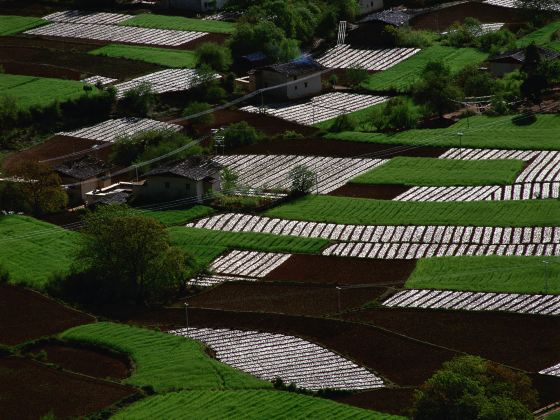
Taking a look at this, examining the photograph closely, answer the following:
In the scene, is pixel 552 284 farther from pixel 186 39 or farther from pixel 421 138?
pixel 186 39

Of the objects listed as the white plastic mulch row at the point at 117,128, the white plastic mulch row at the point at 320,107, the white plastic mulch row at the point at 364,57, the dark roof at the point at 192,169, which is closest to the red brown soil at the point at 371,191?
the dark roof at the point at 192,169

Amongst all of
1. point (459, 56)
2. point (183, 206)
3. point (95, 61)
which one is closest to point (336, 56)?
point (459, 56)

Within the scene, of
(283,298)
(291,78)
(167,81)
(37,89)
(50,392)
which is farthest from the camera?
(167,81)

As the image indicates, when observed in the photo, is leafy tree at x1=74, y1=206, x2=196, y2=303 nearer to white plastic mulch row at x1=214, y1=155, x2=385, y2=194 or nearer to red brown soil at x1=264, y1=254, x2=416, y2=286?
red brown soil at x1=264, y1=254, x2=416, y2=286

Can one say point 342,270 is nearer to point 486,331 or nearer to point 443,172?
point 486,331

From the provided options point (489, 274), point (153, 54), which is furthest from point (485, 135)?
point (153, 54)

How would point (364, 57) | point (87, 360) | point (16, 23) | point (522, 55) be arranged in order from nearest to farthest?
point (87, 360) < point (522, 55) < point (364, 57) < point (16, 23)

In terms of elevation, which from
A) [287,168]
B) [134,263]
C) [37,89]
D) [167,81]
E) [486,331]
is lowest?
[287,168]
